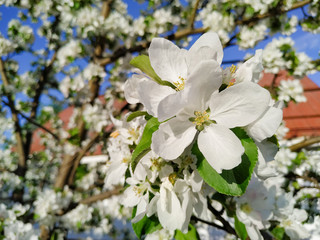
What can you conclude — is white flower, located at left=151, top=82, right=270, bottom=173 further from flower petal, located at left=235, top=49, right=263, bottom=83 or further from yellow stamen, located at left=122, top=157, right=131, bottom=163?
yellow stamen, located at left=122, top=157, right=131, bottom=163

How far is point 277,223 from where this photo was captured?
1059 millimetres

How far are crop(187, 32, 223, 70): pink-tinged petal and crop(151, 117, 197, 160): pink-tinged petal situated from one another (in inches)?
5.2

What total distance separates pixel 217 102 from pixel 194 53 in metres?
0.13

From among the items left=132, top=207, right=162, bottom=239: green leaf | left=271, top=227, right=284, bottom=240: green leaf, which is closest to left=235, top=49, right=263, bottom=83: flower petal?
left=132, top=207, right=162, bottom=239: green leaf

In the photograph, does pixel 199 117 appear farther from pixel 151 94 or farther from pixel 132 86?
pixel 132 86

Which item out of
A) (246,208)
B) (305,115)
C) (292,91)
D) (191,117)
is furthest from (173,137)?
(305,115)

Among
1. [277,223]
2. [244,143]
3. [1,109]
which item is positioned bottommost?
[277,223]

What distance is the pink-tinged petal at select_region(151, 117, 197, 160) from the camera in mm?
518

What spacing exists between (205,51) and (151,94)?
0.16 meters

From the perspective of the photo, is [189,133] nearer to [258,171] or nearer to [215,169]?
[215,169]

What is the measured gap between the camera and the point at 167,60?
2.03 feet

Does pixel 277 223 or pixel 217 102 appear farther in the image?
pixel 277 223

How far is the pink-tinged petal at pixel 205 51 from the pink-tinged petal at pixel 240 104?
92 millimetres

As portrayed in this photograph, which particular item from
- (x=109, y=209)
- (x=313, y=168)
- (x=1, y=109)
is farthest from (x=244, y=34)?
(x=1, y=109)
